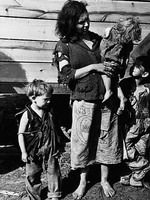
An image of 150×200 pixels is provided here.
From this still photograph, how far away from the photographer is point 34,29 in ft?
17.6

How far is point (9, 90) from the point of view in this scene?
5586mm

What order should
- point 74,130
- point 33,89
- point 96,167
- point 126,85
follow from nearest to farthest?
point 33,89
point 74,130
point 126,85
point 96,167

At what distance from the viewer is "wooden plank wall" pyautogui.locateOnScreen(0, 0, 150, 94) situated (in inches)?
208

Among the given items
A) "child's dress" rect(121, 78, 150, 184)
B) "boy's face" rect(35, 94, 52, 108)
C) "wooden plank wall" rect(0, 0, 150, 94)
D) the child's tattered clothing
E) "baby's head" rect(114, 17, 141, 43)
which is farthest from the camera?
"wooden plank wall" rect(0, 0, 150, 94)

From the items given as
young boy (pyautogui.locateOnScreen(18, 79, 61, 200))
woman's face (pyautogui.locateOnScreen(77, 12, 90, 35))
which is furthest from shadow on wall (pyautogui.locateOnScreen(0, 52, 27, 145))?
woman's face (pyautogui.locateOnScreen(77, 12, 90, 35))

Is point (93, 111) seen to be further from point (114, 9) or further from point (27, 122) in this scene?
point (114, 9)

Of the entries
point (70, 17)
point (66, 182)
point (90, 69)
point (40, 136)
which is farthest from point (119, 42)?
point (66, 182)

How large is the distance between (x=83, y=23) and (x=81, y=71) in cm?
50

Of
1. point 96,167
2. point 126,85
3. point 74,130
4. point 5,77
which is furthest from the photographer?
point 96,167

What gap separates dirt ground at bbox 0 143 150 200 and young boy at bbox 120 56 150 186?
0.20 metres

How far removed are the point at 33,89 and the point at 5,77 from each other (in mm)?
1165

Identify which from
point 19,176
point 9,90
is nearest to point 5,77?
point 9,90

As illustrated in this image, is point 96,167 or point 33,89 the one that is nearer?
point 33,89

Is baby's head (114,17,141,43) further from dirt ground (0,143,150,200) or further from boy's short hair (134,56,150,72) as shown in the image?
→ dirt ground (0,143,150,200)
